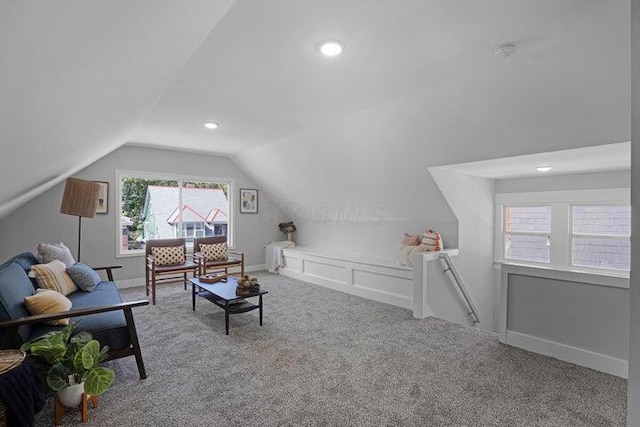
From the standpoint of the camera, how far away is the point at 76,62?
131 centimetres

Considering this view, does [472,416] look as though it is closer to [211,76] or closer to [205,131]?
[211,76]

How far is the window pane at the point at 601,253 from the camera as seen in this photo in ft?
13.5

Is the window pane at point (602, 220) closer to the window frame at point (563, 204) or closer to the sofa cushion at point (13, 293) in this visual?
the window frame at point (563, 204)

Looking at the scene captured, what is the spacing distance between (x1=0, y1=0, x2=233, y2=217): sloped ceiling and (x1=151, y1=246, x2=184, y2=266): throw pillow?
246cm

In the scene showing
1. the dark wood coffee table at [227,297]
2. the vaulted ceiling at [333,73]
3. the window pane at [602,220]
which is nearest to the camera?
the vaulted ceiling at [333,73]

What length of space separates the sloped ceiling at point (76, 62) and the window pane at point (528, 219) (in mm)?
4857

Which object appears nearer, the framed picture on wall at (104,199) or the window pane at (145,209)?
the framed picture on wall at (104,199)

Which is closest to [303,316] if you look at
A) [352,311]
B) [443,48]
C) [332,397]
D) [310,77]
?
[352,311]

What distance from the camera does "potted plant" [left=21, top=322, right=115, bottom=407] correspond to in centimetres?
192

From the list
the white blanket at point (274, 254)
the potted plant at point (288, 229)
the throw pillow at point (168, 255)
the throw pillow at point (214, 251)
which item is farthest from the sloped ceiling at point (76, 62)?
the potted plant at point (288, 229)

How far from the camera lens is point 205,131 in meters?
4.61

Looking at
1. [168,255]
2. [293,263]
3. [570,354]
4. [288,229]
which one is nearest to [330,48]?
[570,354]

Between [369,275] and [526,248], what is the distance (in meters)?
2.39

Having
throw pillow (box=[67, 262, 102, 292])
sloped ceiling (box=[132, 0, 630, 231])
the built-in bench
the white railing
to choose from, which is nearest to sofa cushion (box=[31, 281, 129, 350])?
throw pillow (box=[67, 262, 102, 292])
